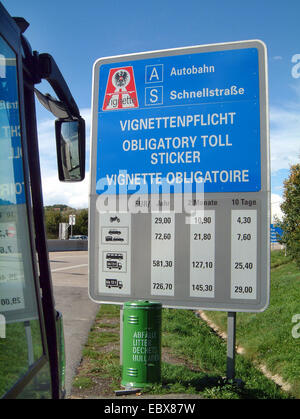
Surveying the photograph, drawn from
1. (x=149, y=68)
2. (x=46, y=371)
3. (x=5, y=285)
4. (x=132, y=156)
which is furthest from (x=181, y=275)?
(x=5, y=285)

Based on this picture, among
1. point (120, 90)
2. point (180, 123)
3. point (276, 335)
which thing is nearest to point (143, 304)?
point (180, 123)

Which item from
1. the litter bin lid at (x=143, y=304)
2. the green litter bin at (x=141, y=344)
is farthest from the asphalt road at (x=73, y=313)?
the litter bin lid at (x=143, y=304)

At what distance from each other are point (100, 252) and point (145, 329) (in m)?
1.10

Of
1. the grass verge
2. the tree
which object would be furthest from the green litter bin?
the tree

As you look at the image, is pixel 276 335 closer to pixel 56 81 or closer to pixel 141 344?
pixel 141 344

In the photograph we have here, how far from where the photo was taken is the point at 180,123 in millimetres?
5785

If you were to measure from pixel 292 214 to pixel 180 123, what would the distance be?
12581mm

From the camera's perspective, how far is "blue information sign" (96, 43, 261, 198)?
5.58 m

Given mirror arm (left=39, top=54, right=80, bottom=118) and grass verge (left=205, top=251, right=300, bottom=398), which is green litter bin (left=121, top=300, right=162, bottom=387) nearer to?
grass verge (left=205, top=251, right=300, bottom=398)

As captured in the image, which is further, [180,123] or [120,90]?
[120,90]

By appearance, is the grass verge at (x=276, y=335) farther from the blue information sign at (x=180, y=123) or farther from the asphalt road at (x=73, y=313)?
the blue information sign at (x=180, y=123)

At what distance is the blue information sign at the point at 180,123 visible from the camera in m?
5.58

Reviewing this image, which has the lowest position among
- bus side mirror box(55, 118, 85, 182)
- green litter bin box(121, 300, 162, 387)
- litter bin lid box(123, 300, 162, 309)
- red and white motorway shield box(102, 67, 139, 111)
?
green litter bin box(121, 300, 162, 387)

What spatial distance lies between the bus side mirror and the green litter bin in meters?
2.59
